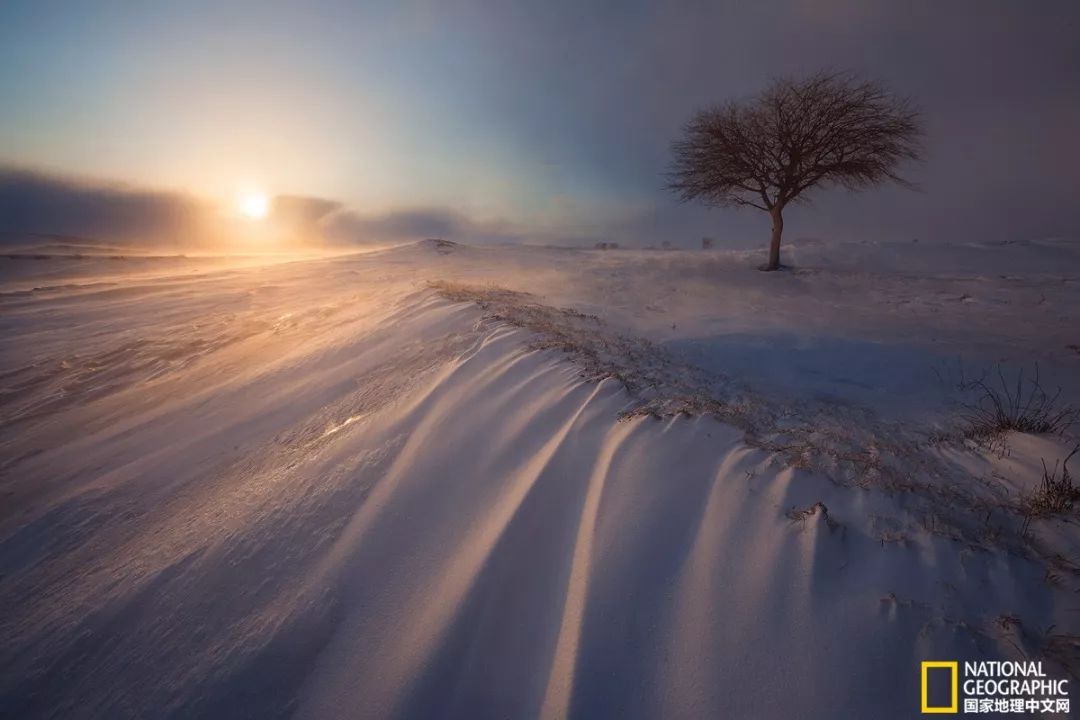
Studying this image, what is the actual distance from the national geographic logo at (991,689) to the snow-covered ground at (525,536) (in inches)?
1.5

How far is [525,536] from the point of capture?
2.06 metres

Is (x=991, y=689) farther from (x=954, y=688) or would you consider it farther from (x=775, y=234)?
(x=775, y=234)

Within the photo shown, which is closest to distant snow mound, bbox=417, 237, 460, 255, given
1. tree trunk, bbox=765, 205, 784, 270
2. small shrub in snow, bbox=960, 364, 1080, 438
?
tree trunk, bbox=765, 205, 784, 270

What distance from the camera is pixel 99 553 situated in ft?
7.96

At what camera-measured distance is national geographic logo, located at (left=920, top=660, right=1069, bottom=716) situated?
4.10 feet

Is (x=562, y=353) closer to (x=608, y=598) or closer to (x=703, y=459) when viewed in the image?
(x=703, y=459)

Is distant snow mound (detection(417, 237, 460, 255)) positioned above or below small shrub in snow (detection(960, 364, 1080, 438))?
above

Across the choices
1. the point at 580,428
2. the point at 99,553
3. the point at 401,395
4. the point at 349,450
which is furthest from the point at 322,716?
the point at 401,395

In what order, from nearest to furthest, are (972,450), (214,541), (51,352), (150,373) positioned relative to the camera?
(214,541) < (972,450) < (150,373) < (51,352)

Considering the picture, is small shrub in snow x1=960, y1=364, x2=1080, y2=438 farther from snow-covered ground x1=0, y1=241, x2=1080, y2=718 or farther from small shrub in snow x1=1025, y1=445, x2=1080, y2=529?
small shrub in snow x1=1025, y1=445, x2=1080, y2=529

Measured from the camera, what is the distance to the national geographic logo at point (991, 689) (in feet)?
4.10

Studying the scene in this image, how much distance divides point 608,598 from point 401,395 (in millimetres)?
2528

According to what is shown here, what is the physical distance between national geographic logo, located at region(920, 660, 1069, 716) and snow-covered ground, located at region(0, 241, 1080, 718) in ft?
0.12

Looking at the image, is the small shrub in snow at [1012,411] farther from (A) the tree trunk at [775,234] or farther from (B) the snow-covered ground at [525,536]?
(A) the tree trunk at [775,234]
